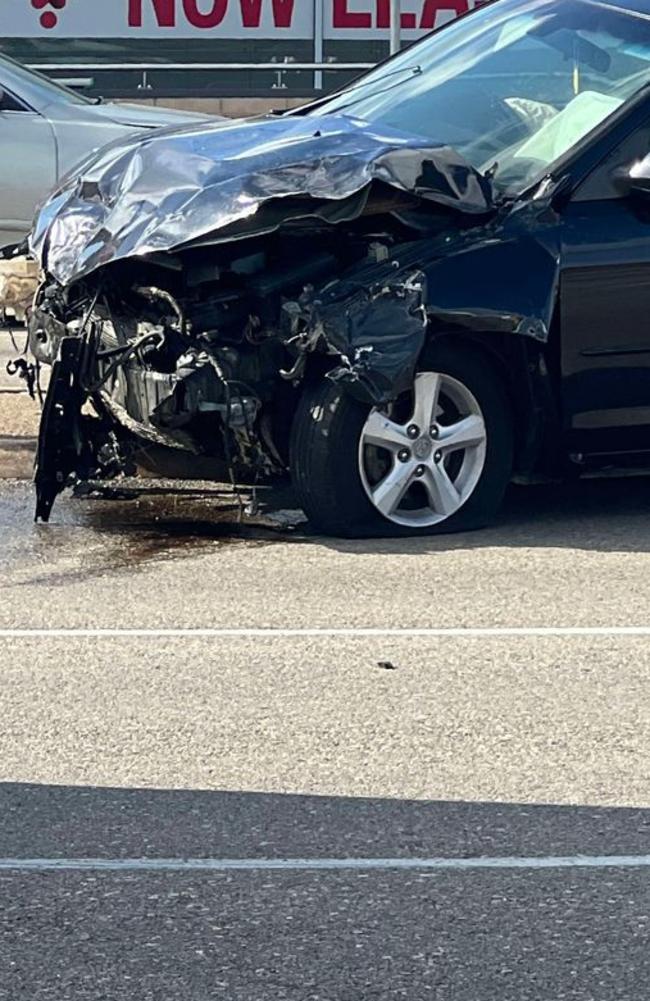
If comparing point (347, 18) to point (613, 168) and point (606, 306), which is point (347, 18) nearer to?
point (613, 168)

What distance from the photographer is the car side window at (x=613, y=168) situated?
7.78m

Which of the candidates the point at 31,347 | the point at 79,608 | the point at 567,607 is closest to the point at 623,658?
the point at 567,607

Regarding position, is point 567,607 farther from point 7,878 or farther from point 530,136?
point 7,878

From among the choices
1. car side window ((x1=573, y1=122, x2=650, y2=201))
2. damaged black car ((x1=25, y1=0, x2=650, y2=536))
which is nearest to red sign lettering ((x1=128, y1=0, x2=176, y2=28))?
damaged black car ((x1=25, y1=0, x2=650, y2=536))

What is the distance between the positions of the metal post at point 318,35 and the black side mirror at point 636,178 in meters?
13.2

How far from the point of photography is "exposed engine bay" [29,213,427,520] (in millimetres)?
7398

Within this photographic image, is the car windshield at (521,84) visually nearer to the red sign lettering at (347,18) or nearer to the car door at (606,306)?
the car door at (606,306)

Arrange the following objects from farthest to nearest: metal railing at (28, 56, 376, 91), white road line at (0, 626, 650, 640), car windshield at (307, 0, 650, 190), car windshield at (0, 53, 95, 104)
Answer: metal railing at (28, 56, 376, 91) < car windshield at (0, 53, 95, 104) < car windshield at (307, 0, 650, 190) < white road line at (0, 626, 650, 640)

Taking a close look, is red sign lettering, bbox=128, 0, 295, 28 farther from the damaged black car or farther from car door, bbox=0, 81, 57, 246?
the damaged black car

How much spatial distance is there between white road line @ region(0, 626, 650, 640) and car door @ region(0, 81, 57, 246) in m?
7.82

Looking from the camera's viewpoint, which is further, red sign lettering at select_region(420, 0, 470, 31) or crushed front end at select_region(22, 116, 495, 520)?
red sign lettering at select_region(420, 0, 470, 31)

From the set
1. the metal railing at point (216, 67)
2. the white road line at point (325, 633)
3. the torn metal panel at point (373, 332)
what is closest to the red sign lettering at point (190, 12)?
the metal railing at point (216, 67)

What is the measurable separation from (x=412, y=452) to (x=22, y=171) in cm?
700

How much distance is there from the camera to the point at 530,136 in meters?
8.10
